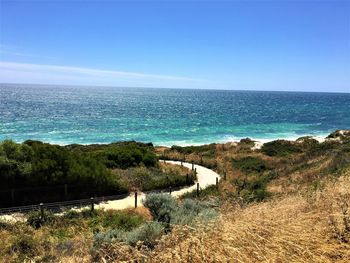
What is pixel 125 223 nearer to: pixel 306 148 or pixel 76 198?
pixel 76 198

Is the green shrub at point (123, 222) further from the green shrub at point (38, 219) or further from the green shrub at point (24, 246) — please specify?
the green shrub at point (24, 246)

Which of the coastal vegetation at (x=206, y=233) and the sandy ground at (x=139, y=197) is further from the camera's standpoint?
the sandy ground at (x=139, y=197)

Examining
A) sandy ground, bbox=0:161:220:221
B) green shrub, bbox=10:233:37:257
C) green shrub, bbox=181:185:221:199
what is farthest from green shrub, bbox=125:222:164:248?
green shrub, bbox=181:185:221:199

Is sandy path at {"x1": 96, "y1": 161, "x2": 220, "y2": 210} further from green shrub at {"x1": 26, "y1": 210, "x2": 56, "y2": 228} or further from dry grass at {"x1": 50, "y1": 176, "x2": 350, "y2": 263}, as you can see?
dry grass at {"x1": 50, "y1": 176, "x2": 350, "y2": 263}

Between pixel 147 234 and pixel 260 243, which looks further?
pixel 147 234

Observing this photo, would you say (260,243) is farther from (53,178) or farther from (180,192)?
(180,192)

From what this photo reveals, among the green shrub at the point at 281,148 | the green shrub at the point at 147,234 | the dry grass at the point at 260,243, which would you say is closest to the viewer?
the dry grass at the point at 260,243

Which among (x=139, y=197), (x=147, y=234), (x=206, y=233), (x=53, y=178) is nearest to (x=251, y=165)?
(x=139, y=197)

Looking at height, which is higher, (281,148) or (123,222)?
(123,222)

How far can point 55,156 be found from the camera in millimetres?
16812

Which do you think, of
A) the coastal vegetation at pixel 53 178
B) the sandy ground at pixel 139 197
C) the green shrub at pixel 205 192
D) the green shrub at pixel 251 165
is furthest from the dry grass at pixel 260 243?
the green shrub at pixel 251 165

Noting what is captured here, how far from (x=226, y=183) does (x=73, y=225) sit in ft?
34.2

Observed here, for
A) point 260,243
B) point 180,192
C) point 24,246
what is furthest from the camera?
point 180,192

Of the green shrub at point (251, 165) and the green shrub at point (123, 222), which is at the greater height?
the green shrub at point (123, 222)
